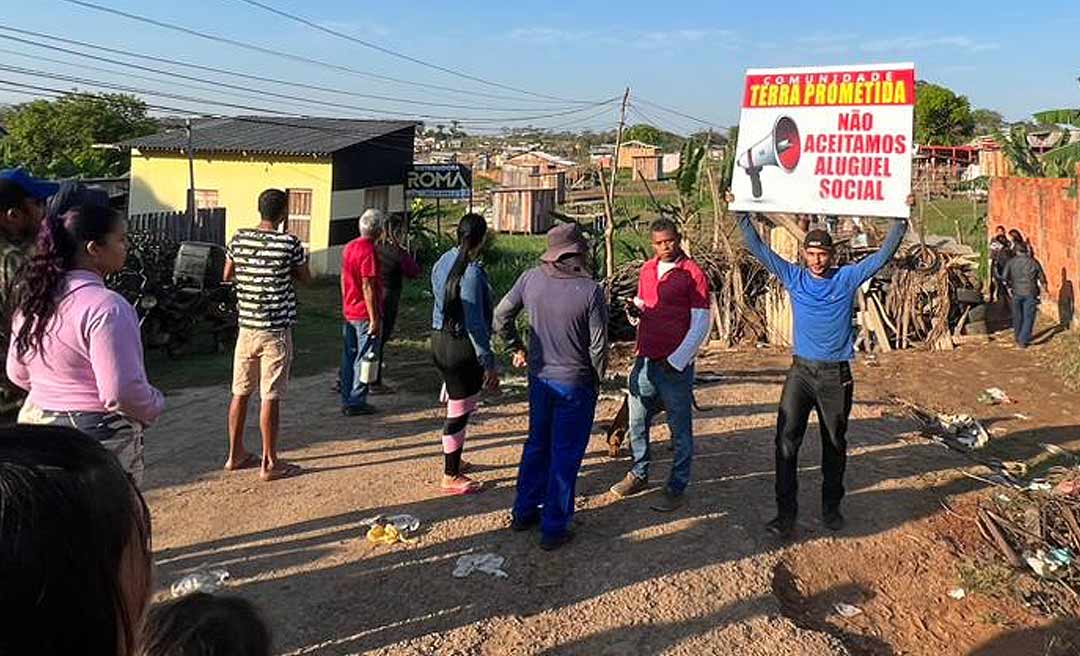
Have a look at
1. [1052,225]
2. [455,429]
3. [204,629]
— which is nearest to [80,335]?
[204,629]

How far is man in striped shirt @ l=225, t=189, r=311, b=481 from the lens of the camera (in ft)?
18.5

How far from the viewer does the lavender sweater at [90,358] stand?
3363 millimetres

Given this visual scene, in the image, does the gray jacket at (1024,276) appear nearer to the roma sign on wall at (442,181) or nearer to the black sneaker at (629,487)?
the black sneaker at (629,487)

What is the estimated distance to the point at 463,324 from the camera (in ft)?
18.0

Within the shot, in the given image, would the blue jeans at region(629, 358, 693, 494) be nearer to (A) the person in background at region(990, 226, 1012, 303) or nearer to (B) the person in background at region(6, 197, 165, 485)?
(B) the person in background at region(6, 197, 165, 485)

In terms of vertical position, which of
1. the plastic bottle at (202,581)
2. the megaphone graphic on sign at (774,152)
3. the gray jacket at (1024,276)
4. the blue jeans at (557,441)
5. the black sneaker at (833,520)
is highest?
the megaphone graphic on sign at (774,152)

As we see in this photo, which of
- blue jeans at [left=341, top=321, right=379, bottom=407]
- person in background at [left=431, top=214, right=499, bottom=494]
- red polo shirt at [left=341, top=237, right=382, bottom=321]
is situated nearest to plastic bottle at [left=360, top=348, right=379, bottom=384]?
blue jeans at [left=341, top=321, right=379, bottom=407]

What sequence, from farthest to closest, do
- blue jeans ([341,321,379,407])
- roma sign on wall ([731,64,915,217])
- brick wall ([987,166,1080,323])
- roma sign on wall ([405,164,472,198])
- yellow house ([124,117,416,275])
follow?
roma sign on wall ([405,164,472,198]) < yellow house ([124,117,416,275]) < brick wall ([987,166,1080,323]) < blue jeans ([341,321,379,407]) < roma sign on wall ([731,64,915,217])

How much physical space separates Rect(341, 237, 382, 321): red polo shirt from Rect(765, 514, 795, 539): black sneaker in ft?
12.6

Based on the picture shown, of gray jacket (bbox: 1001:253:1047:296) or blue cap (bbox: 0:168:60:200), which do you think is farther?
gray jacket (bbox: 1001:253:1047:296)

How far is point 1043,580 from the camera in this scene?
16.4ft

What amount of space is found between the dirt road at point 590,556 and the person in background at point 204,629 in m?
2.36

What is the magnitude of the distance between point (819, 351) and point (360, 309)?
13.4 feet

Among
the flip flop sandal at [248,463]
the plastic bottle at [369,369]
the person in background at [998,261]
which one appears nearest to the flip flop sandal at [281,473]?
the flip flop sandal at [248,463]
